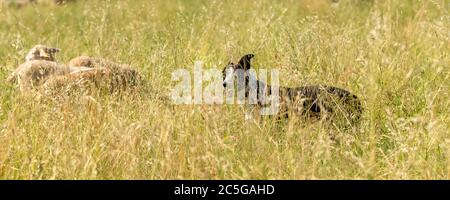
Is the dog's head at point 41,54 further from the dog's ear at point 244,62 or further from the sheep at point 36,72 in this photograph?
the dog's ear at point 244,62

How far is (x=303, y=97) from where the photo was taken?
479 cm

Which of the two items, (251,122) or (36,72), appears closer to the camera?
(251,122)

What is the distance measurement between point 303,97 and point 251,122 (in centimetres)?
54

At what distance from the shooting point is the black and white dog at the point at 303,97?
4594 mm

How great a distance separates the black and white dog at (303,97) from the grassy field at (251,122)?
11cm

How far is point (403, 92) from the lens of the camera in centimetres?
500

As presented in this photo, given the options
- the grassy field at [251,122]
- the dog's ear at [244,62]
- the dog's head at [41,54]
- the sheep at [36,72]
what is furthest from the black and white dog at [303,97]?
the dog's head at [41,54]

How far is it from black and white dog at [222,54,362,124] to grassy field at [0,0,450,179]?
0.11 metres

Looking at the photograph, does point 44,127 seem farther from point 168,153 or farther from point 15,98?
point 168,153

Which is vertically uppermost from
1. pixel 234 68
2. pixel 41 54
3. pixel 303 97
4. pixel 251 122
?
pixel 41 54

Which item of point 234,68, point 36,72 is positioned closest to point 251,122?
point 234,68

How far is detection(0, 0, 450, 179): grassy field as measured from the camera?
3.91 meters

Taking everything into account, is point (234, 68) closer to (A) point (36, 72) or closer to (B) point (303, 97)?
(B) point (303, 97)

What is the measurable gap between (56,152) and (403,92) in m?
2.36
